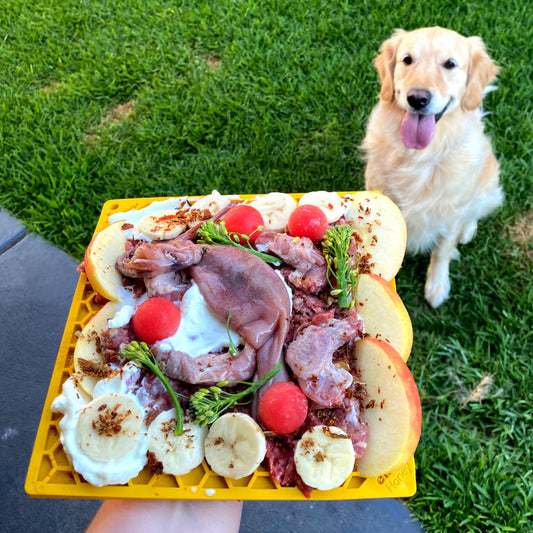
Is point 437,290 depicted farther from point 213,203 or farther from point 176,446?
point 176,446

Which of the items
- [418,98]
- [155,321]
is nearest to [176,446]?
[155,321]

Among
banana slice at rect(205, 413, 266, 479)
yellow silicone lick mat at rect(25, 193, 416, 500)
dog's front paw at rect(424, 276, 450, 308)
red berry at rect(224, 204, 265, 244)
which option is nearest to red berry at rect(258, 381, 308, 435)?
banana slice at rect(205, 413, 266, 479)

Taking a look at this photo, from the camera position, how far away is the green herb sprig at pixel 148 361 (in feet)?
4.49

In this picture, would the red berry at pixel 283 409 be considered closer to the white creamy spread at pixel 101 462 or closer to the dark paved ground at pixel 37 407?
the white creamy spread at pixel 101 462

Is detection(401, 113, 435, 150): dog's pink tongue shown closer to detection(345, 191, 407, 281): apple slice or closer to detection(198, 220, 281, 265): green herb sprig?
detection(345, 191, 407, 281): apple slice

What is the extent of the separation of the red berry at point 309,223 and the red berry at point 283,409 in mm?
553

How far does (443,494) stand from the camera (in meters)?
2.19

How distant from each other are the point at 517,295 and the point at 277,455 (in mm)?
1979

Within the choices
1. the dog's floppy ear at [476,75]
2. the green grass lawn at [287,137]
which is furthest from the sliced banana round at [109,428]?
the dog's floppy ear at [476,75]

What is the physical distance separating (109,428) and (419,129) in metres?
1.86

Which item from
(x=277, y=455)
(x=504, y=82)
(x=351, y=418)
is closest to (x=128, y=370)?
(x=277, y=455)

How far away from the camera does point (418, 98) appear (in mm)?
2096

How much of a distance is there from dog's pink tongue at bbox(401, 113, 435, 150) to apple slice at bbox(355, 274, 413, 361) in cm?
98

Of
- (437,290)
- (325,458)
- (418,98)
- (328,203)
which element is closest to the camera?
(325,458)
